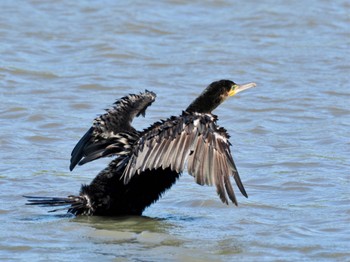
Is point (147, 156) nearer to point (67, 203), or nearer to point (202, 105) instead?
point (67, 203)

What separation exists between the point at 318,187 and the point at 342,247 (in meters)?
1.90

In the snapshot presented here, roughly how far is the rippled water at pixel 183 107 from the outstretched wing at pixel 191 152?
51 centimetres

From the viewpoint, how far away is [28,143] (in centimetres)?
1084

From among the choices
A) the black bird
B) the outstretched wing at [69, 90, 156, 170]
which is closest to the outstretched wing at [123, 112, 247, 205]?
the black bird

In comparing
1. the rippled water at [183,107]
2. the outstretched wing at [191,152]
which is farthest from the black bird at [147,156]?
the rippled water at [183,107]

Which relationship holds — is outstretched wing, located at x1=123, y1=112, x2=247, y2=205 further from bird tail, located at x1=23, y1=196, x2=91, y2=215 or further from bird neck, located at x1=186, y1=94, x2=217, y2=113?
bird neck, located at x1=186, y1=94, x2=217, y2=113

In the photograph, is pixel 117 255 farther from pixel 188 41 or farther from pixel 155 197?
pixel 188 41

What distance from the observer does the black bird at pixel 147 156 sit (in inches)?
300

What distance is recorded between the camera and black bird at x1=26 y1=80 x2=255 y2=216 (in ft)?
25.0

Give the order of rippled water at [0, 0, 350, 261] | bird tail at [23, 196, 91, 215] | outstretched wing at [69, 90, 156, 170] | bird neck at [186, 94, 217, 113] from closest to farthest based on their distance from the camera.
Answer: rippled water at [0, 0, 350, 261], bird tail at [23, 196, 91, 215], outstretched wing at [69, 90, 156, 170], bird neck at [186, 94, 217, 113]

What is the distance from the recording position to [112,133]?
28.5ft

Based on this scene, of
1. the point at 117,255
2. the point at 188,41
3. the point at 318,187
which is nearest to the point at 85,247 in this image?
the point at 117,255

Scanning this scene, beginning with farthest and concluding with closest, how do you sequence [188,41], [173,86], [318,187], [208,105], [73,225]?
[188,41], [173,86], [318,187], [208,105], [73,225]

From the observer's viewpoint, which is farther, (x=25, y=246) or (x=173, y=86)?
(x=173, y=86)
